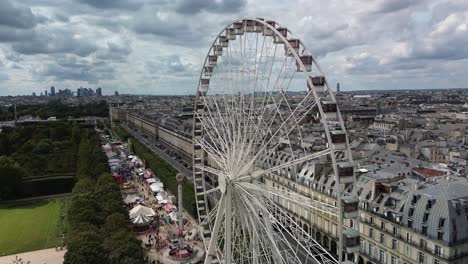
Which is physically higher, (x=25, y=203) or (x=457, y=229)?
(x=457, y=229)

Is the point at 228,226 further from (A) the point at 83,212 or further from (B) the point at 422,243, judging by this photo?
(A) the point at 83,212

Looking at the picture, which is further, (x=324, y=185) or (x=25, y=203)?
(x=25, y=203)

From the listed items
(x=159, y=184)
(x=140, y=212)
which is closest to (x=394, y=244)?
(x=140, y=212)

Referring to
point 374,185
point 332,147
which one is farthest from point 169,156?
point 332,147

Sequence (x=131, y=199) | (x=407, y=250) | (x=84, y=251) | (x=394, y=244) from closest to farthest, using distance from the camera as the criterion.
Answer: (x=84, y=251) → (x=407, y=250) → (x=394, y=244) → (x=131, y=199)

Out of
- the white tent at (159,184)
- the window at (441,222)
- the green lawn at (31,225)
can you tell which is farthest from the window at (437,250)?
the white tent at (159,184)

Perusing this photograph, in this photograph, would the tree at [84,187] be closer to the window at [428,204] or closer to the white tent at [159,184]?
the white tent at [159,184]

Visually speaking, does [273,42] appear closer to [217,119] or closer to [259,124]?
[259,124]
